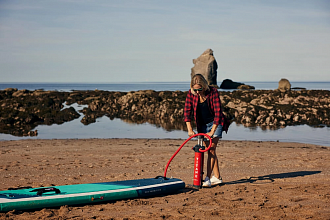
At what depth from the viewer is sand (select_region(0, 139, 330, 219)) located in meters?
4.81

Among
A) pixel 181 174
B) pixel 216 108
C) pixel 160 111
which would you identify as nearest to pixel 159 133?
pixel 160 111

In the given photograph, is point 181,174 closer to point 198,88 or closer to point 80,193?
point 198,88

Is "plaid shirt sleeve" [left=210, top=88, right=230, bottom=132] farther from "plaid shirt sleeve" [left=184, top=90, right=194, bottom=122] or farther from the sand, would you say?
the sand

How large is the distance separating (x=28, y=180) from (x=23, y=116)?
15560 mm

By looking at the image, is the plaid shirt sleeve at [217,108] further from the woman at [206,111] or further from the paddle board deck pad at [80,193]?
the paddle board deck pad at [80,193]

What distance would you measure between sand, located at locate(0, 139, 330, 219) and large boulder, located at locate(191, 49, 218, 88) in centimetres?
7865

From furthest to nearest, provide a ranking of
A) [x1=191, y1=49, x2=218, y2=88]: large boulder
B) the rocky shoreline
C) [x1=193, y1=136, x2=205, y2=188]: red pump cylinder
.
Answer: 1. [x1=191, y1=49, x2=218, y2=88]: large boulder
2. the rocky shoreline
3. [x1=193, y1=136, x2=205, y2=188]: red pump cylinder

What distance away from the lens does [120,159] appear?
941 cm

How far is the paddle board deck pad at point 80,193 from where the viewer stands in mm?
4781

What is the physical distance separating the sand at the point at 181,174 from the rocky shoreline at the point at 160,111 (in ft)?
21.3

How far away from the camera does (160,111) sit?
2583cm

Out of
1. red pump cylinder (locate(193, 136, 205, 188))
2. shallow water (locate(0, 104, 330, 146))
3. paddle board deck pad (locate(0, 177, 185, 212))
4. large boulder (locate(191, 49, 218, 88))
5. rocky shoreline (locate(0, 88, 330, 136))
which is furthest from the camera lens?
large boulder (locate(191, 49, 218, 88))

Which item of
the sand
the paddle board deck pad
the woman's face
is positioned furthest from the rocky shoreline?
the woman's face

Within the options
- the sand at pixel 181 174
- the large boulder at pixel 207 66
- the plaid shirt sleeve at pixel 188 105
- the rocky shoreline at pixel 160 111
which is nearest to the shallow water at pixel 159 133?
the rocky shoreline at pixel 160 111
